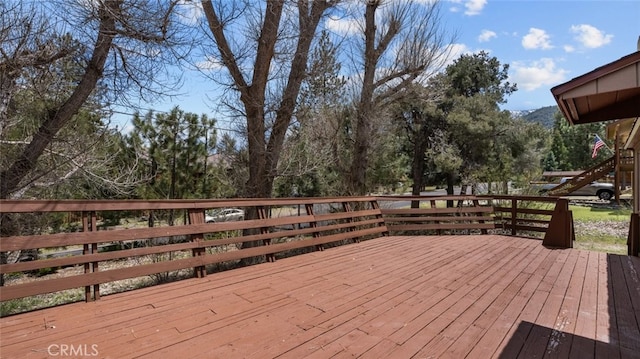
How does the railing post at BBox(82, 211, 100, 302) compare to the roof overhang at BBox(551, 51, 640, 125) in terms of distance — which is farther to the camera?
the railing post at BBox(82, 211, 100, 302)

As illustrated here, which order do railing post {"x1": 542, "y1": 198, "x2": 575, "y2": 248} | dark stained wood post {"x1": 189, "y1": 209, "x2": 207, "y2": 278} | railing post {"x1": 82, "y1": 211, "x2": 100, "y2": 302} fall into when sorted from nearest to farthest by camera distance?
railing post {"x1": 82, "y1": 211, "x2": 100, "y2": 302}
dark stained wood post {"x1": 189, "y1": 209, "x2": 207, "y2": 278}
railing post {"x1": 542, "y1": 198, "x2": 575, "y2": 248}

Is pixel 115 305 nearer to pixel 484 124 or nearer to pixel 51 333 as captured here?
pixel 51 333

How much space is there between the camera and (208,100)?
272 inches

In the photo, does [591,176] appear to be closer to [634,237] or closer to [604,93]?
[634,237]

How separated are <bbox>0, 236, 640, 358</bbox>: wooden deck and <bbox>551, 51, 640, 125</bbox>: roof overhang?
5.76 feet

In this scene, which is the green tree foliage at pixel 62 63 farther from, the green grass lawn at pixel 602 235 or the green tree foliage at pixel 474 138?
the green tree foliage at pixel 474 138

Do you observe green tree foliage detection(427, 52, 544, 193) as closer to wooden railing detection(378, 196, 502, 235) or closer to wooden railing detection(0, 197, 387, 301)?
wooden railing detection(378, 196, 502, 235)

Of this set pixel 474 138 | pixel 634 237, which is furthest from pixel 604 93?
pixel 474 138

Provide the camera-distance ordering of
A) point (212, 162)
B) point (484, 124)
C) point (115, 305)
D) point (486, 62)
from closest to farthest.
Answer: point (115, 305)
point (212, 162)
point (484, 124)
point (486, 62)

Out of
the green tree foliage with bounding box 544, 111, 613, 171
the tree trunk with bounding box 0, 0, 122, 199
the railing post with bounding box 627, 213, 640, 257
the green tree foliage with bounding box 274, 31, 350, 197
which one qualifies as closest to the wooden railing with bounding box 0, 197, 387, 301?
the tree trunk with bounding box 0, 0, 122, 199

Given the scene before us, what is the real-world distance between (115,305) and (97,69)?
385cm

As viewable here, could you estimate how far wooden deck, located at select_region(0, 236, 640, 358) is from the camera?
7.29ft

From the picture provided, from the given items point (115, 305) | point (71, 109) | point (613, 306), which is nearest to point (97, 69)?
point (71, 109)

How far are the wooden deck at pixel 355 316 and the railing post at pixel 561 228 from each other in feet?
5.24
